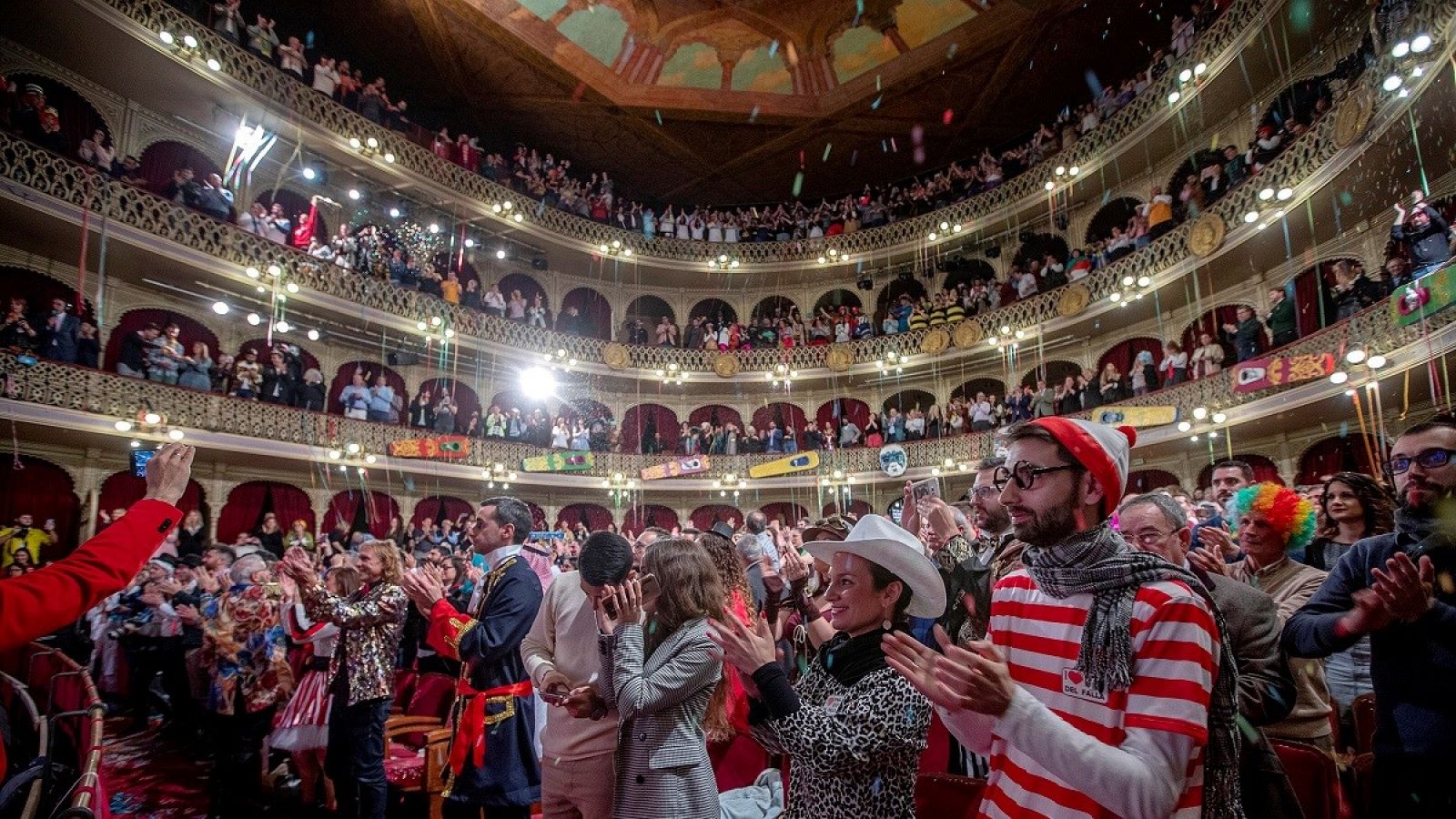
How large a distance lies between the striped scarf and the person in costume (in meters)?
2.25

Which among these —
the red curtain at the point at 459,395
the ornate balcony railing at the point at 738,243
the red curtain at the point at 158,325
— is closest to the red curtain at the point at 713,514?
the red curtain at the point at 459,395

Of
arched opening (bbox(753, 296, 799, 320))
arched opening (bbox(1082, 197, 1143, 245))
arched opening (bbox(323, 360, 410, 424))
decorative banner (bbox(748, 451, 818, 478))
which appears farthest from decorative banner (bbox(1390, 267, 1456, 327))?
arched opening (bbox(323, 360, 410, 424))

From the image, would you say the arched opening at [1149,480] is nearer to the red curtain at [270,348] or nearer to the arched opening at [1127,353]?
the arched opening at [1127,353]

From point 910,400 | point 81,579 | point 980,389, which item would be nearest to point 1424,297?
point 980,389

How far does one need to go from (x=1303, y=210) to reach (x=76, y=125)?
2007 cm

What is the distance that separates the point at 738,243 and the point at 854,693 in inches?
754

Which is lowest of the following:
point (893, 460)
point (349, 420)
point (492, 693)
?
point (492, 693)

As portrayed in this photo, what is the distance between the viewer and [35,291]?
11148 mm

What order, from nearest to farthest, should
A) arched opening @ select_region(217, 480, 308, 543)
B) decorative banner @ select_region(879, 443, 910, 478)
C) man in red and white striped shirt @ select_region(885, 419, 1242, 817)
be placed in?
man in red and white striped shirt @ select_region(885, 419, 1242, 817)
arched opening @ select_region(217, 480, 308, 543)
decorative banner @ select_region(879, 443, 910, 478)

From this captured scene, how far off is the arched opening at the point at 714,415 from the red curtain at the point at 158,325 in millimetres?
11752

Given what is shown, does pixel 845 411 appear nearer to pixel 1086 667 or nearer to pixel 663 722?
pixel 663 722

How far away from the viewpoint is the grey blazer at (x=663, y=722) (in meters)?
2.16

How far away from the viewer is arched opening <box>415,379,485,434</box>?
16.9 meters

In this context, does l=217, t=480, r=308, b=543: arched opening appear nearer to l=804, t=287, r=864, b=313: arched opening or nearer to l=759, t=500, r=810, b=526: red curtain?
l=759, t=500, r=810, b=526: red curtain
